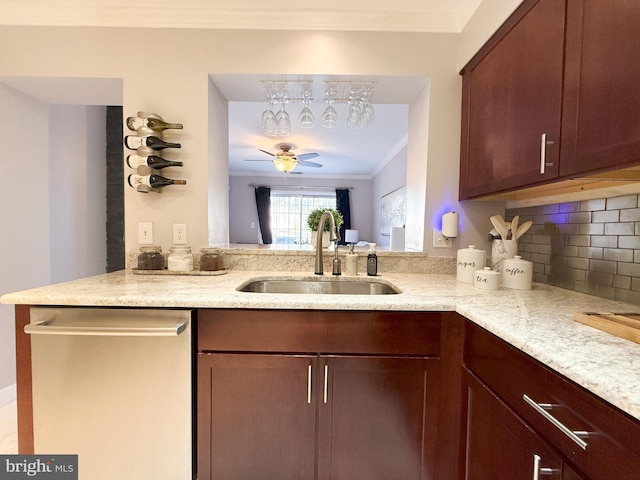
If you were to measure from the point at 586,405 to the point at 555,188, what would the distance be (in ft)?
3.40

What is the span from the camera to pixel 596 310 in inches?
39.5

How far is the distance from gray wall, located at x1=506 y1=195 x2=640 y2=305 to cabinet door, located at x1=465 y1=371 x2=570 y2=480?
0.69 meters

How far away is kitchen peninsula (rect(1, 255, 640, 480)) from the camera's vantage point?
0.59 meters

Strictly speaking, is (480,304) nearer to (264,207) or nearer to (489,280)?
(489,280)

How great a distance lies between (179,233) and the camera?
1702 millimetres

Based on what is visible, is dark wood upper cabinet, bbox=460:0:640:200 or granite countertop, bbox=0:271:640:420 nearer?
granite countertop, bbox=0:271:640:420

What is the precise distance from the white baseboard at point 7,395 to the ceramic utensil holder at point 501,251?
2999mm

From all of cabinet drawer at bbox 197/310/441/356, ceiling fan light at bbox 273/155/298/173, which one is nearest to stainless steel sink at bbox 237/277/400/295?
cabinet drawer at bbox 197/310/441/356

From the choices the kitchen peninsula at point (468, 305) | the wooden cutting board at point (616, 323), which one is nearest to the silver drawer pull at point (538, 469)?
the kitchen peninsula at point (468, 305)

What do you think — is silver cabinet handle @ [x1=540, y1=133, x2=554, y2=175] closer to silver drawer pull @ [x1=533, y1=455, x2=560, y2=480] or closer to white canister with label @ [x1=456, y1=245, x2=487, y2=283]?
white canister with label @ [x1=456, y1=245, x2=487, y2=283]

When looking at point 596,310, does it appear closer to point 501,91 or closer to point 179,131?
point 501,91

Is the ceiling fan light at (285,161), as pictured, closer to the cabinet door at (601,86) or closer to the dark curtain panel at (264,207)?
the dark curtain panel at (264,207)

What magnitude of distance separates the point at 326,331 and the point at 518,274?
934mm

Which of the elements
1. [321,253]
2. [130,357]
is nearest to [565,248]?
[321,253]
